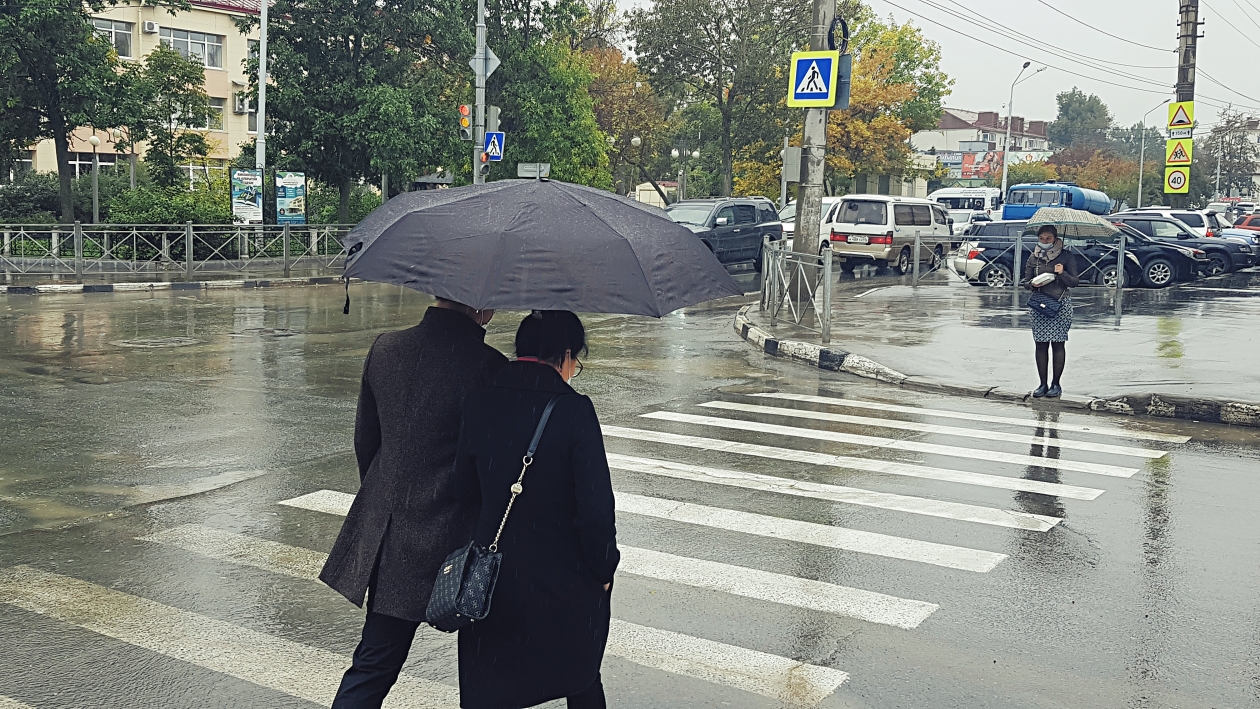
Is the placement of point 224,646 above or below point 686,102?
below

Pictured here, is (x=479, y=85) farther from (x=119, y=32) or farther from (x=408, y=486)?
(x=119, y=32)

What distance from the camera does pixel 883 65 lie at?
54844mm

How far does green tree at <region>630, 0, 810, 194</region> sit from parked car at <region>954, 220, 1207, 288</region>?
24.1m

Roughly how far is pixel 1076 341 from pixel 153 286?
57.4 feet

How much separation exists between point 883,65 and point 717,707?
54.2 metres

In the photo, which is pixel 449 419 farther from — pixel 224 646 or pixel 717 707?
pixel 224 646

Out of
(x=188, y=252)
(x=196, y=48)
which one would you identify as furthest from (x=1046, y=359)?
(x=196, y=48)

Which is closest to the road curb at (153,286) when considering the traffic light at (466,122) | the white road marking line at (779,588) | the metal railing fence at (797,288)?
the traffic light at (466,122)

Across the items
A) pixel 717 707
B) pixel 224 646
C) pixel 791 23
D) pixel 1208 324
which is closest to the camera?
pixel 717 707

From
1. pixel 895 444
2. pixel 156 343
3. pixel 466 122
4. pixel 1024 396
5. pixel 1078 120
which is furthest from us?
pixel 1078 120

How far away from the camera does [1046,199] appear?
1800 inches

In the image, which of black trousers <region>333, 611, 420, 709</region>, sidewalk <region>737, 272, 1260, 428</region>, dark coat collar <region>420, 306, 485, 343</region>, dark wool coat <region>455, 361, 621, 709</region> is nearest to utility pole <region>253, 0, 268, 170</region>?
sidewalk <region>737, 272, 1260, 428</region>

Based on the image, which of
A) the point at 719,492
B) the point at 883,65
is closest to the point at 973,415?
the point at 719,492

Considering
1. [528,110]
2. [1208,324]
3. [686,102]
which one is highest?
[686,102]
